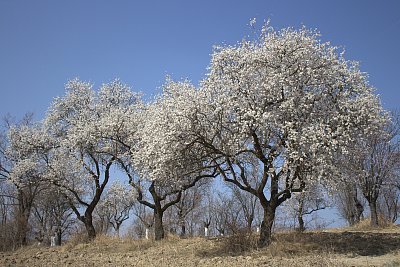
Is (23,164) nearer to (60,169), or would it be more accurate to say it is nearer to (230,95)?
(60,169)

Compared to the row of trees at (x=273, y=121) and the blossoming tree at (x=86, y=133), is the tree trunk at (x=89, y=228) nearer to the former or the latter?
the blossoming tree at (x=86, y=133)

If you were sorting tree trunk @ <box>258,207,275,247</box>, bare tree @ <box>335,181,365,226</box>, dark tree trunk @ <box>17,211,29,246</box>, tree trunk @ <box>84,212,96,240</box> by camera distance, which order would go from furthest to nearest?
bare tree @ <box>335,181,365,226</box> → tree trunk @ <box>84,212,96,240</box> → dark tree trunk @ <box>17,211,29,246</box> → tree trunk @ <box>258,207,275,247</box>

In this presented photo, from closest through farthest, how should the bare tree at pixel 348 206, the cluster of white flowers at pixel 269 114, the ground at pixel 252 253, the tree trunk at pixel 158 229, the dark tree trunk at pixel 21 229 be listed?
1. the ground at pixel 252 253
2. the cluster of white flowers at pixel 269 114
3. the tree trunk at pixel 158 229
4. the dark tree trunk at pixel 21 229
5. the bare tree at pixel 348 206

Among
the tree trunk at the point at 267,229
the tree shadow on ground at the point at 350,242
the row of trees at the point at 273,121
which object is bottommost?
the tree shadow on ground at the point at 350,242

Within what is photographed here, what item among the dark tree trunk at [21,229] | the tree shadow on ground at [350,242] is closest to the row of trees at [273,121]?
the tree shadow on ground at [350,242]

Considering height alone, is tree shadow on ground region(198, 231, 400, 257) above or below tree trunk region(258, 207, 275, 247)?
below

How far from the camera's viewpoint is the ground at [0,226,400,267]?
14.0 m

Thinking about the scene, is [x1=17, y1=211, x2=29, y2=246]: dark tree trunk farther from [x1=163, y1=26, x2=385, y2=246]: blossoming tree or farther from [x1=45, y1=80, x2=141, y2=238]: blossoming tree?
[x1=163, y1=26, x2=385, y2=246]: blossoming tree

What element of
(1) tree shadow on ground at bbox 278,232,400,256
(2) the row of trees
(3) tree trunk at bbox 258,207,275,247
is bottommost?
(1) tree shadow on ground at bbox 278,232,400,256

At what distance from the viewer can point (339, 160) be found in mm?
16219

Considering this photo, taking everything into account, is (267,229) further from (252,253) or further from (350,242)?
(350,242)

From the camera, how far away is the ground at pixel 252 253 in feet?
45.9

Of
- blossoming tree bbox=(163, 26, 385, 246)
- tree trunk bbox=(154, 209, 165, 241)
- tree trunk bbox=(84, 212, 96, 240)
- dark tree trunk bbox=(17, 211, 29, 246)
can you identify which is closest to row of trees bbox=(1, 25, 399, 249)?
blossoming tree bbox=(163, 26, 385, 246)

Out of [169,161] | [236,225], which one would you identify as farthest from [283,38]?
[236,225]
